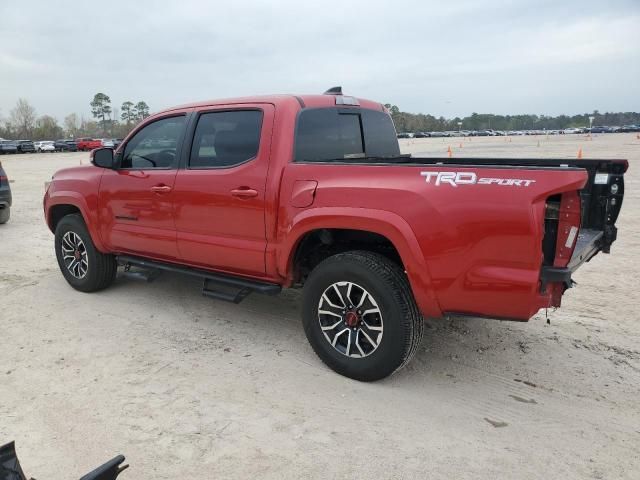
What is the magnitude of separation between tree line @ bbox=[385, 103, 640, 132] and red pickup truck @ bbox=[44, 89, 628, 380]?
131m

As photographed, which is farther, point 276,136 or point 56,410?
point 276,136

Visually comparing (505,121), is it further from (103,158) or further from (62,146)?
(103,158)

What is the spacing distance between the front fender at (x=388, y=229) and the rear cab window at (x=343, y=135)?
569 mm

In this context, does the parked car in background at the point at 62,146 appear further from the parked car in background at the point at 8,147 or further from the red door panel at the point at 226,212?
the red door panel at the point at 226,212

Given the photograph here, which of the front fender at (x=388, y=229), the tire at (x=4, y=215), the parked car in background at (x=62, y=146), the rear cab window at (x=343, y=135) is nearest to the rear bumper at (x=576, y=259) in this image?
the front fender at (x=388, y=229)

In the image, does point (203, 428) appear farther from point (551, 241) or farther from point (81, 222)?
point (81, 222)

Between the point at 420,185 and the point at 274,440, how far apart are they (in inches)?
67.6

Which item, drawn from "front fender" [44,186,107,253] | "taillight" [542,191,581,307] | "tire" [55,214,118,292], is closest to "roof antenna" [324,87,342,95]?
"taillight" [542,191,581,307]

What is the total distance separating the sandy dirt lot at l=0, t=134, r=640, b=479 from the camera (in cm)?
278

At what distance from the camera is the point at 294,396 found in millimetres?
3447

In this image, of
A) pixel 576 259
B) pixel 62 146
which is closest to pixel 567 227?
pixel 576 259

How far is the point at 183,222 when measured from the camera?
444 centimetres

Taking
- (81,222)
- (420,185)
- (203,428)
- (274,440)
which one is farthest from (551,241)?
(81,222)

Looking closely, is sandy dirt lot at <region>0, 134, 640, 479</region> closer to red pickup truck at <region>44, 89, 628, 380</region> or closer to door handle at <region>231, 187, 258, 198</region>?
red pickup truck at <region>44, 89, 628, 380</region>
